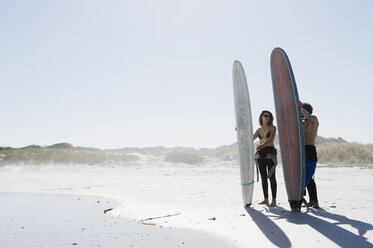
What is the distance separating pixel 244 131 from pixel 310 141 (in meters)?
1.20

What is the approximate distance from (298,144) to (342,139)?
49.0 meters

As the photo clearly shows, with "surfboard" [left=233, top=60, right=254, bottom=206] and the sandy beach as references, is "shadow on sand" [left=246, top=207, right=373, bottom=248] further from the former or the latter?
"surfboard" [left=233, top=60, right=254, bottom=206]

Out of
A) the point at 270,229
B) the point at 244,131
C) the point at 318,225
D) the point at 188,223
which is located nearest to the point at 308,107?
the point at 244,131

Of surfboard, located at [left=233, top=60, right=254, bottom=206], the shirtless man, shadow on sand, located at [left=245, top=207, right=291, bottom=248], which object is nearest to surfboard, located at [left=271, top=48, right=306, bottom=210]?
the shirtless man

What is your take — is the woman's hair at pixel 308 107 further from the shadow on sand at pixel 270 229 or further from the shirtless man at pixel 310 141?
the shadow on sand at pixel 270 229

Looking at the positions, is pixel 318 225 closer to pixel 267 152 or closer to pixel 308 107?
pixel 267 152

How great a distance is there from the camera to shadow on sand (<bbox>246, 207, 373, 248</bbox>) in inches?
112

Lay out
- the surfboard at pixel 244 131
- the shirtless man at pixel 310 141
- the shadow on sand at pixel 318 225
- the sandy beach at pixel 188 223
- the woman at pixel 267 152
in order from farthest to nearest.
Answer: the surfboard at pixel 244 131
the woman at pixel 267 152
the shirtless man at pixel 310 141
the sandy beach at pixel 188 223
the shadow on sand at pixel 318 225

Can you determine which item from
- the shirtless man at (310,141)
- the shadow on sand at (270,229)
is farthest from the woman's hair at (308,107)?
the shadow on sand at (270,229)

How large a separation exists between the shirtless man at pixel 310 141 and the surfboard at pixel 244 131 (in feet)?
3.08

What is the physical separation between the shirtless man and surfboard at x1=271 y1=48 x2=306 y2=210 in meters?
0.21

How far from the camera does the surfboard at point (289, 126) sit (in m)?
4.24

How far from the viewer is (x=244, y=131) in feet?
17.7

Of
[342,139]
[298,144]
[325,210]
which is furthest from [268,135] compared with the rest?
[342,139]
